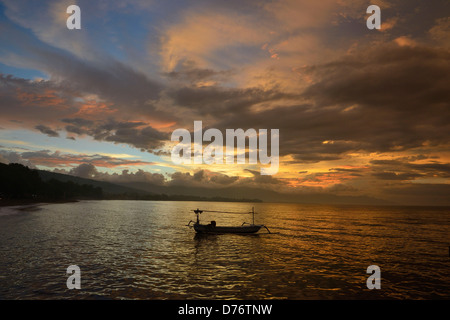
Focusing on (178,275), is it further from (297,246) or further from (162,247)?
(297,246)

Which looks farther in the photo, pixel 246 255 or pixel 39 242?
pixel 39 242

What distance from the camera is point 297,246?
5122 centimetres

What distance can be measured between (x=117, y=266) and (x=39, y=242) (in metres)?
22.8

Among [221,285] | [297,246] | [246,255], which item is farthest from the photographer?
[297,246]

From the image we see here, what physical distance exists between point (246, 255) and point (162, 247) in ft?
50.0
